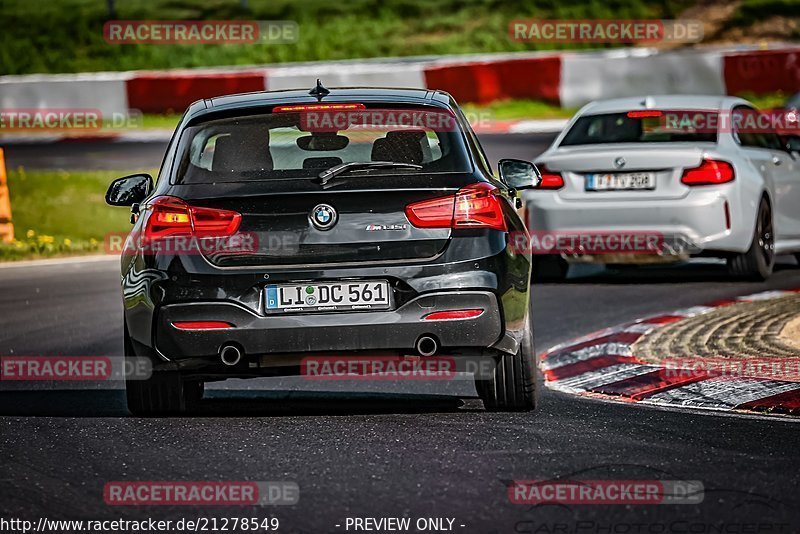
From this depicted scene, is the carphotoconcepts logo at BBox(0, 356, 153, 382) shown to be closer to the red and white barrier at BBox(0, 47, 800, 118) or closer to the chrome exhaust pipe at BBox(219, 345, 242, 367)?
the chrome exhaust pipe at BBox(219, 345, 242, 367)

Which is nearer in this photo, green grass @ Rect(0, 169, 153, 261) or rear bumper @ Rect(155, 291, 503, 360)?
rear bumper @ Rect(155, 291, 503, 360)

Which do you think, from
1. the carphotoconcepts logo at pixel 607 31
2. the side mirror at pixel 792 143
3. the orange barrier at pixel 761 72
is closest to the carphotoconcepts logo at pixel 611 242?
the side mirror at pixel 792 143

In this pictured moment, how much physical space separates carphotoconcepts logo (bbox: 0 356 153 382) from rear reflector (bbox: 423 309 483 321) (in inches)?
106

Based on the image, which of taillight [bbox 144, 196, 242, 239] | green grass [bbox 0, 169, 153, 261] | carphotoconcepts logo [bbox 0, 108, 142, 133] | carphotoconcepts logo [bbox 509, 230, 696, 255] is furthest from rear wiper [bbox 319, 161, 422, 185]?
carphotoconcepts logo [bbox 0, 108, 142, 133]

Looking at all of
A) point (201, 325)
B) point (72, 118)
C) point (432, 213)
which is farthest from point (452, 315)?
point (72, 118)

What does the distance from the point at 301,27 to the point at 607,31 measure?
25.8 feet

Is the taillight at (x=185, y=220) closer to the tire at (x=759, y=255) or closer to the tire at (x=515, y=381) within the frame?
the tire at (x=515, y=381)

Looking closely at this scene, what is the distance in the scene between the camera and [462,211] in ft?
23.6

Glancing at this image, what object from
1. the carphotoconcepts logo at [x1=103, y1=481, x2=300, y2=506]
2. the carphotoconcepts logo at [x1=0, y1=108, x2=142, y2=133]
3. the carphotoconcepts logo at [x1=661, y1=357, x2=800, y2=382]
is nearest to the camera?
the carphotoconcepts logo at [x1=103, y1=481, x2=300, y2=506]

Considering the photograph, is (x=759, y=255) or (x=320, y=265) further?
(x=759, y=255)

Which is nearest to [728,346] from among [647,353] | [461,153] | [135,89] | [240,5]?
[647,353]

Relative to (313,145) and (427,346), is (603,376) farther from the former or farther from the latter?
(313,145)

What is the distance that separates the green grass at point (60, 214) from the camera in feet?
56.3

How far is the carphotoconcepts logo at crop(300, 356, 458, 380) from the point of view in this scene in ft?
23.9
